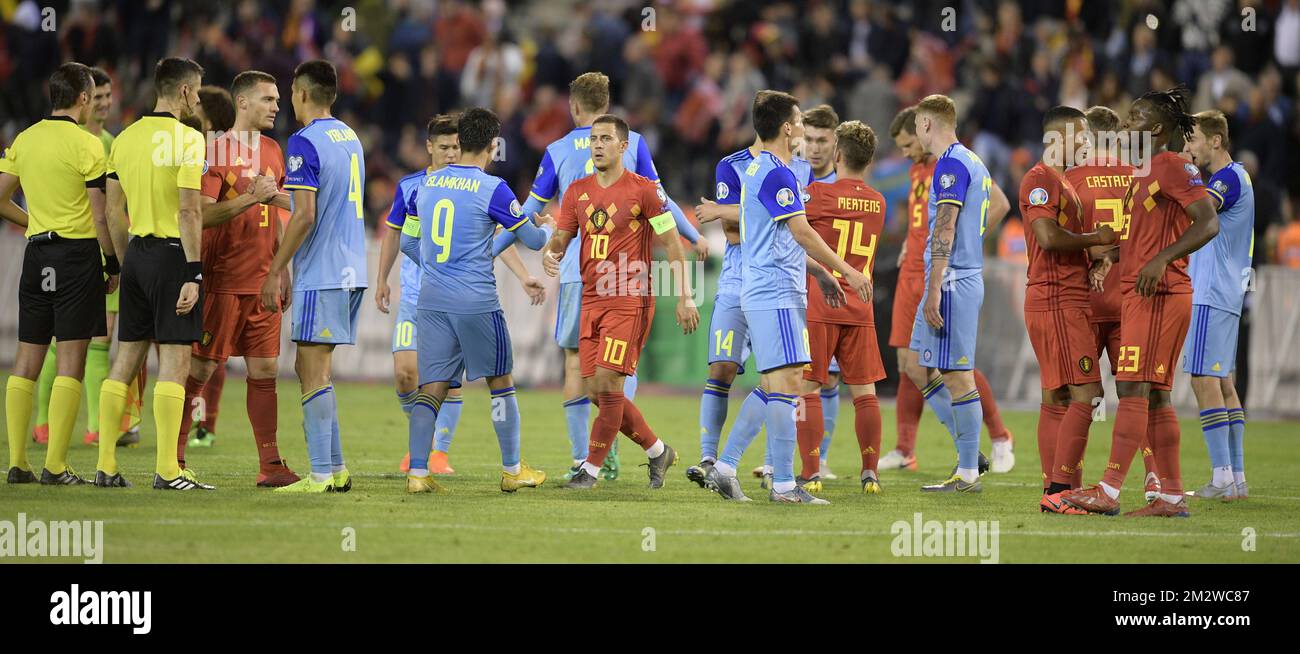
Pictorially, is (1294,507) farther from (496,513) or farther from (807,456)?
(496,513)

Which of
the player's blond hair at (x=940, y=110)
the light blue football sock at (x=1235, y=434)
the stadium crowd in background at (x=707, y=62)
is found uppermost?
the stadium crowd in background at (x=707, y=62)

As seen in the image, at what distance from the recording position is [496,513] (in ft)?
28.9

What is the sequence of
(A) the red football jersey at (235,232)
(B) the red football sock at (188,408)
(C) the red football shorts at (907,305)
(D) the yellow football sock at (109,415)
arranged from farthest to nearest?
(C) the red football shorts at (907,305) < (B) the red football sock at (188,408) < (A) the red football jersey at (235,232) < (D) the yellow football sock at (109,415)

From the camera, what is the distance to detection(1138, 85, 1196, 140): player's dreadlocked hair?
9.01 m

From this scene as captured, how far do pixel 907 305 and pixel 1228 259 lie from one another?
2438 mm

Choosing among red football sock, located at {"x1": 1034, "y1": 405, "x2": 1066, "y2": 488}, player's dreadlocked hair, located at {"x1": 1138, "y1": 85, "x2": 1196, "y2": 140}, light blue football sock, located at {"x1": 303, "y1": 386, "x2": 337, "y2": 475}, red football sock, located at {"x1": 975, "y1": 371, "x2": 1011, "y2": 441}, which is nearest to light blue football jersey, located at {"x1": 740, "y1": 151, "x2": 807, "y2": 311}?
red football sock, located at {"x1": 1034, "y1": 405, "x2": 1066, "y2": 488}

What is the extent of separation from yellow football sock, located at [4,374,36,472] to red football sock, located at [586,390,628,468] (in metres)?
3.68

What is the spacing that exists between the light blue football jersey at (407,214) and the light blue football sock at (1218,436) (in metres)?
5.70

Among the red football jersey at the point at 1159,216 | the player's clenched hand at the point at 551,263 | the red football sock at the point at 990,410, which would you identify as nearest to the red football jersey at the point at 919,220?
the red football sock at the point at 990,410

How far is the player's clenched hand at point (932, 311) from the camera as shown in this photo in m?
10.4

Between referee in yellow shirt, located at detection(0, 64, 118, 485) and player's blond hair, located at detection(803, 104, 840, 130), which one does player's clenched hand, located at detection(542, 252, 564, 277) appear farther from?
referee in yellow shirt, located at detection(0, 64, 118, 485)

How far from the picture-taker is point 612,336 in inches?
390

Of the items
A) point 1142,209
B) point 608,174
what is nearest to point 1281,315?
point 1142,209

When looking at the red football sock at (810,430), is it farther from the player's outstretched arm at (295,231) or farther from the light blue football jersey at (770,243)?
the player's outstretched arm at (295,231)
